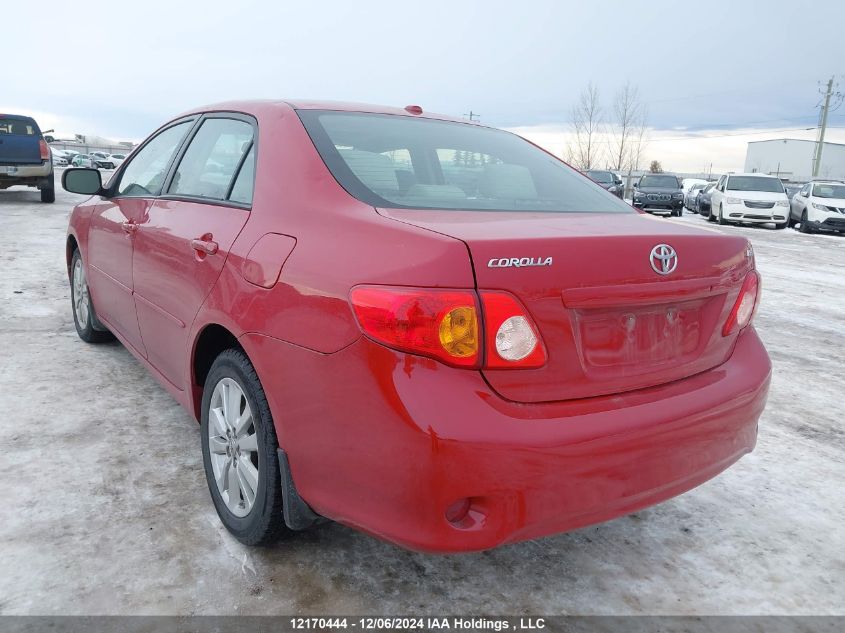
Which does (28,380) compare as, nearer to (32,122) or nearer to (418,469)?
(418,469)

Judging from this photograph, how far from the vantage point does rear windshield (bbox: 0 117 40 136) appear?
14.8 meters

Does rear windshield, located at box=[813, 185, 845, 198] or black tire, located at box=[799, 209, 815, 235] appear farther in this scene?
rear windshield, located at box=[813, 185, 845, 198]

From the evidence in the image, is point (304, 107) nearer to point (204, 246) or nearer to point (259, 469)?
point (204, 246)

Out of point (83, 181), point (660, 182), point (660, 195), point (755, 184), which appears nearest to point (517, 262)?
point (83, 181)

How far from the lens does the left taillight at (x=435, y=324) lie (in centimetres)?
179

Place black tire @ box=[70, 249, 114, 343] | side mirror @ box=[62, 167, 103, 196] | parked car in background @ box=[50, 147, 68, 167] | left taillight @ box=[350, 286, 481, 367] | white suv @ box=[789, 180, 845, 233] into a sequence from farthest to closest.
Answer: parked car in background @ box=[50, 147, 68, 167] → white suv @ box=[789, 180, 845, 233] → black tire @ box=[70, 249, 114, 343] → side mirror @ box=[62, 167, 103, 196] → left taillight @ box=[350, 286, 481, 367]

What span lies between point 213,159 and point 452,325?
173 centimetres

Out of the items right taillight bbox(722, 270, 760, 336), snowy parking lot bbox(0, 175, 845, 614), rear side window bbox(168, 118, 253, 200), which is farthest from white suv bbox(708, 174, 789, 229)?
rear side window bbox(168, 118, 253, 200)

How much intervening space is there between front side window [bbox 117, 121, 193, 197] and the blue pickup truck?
42.5 feet

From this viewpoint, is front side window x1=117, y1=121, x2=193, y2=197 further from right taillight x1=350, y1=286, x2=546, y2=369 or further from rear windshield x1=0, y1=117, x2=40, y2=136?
rear windshield x1=0, y1=117, x2=40, y2=136

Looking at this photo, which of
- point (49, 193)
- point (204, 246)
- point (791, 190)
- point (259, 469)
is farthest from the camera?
point (791, 190)

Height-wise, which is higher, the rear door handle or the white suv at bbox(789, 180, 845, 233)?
the rear door handle

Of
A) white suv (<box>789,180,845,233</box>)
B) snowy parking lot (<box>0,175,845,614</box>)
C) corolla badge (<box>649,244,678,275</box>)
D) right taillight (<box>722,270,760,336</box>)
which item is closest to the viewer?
corolla badge (<box>649,244,678,275</box>)

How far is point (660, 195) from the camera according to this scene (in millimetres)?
24031
